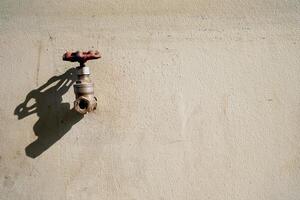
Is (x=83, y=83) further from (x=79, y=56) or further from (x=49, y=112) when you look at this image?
(x=49, y=112)

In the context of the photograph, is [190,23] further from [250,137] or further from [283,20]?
[250,137]

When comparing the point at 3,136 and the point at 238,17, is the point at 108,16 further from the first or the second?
the point at 3,136

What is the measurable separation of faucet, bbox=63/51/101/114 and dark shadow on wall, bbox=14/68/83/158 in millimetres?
96

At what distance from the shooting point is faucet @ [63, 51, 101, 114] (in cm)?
93

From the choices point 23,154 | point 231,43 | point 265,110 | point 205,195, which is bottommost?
point 205,195

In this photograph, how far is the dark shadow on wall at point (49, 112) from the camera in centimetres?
105

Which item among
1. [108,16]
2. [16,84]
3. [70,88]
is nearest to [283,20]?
[108,16]

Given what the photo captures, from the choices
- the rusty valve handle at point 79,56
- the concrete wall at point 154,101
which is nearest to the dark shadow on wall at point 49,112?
the concrete wall at point 154,101

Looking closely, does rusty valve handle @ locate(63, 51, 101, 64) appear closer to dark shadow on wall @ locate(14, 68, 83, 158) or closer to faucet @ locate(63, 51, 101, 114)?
faucet @ locate(63, 51, 101, 114)

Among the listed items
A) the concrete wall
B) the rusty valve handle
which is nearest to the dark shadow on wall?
Answer: the concrete wall

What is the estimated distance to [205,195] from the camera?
1073mm

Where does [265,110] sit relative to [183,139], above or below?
above

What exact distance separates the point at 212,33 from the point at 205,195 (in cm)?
64

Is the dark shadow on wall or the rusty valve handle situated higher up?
the rusty valve handle
